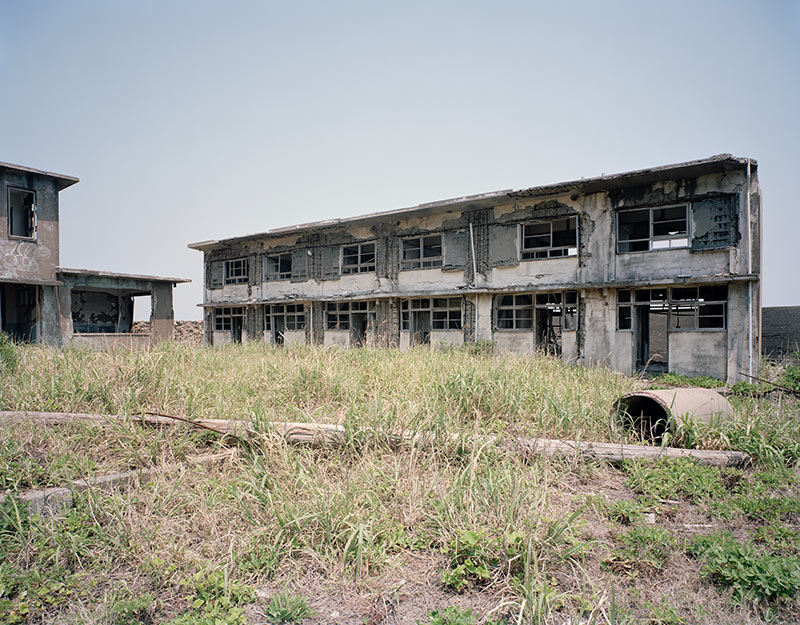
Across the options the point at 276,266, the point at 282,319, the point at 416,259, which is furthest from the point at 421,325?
the point at 276,266

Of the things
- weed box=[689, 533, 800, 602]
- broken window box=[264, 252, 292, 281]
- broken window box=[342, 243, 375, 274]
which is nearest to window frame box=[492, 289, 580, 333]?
broken window box=[342, 243, 375, 274]

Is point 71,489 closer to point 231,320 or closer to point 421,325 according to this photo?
point 421,325

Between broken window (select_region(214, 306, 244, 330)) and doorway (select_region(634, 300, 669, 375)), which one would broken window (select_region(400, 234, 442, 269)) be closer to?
doorway (select_region(634, 300, 669, 375))

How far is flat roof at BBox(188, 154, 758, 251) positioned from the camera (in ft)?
37.0

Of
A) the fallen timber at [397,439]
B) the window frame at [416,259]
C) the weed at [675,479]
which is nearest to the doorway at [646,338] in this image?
the window frame at [416,259]

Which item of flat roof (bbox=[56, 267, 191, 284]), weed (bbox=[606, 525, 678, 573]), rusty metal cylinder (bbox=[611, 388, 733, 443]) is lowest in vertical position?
weed (bbox=[606, 525, 678, 573])

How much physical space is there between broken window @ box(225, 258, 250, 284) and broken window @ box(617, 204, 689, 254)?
15.6 metres

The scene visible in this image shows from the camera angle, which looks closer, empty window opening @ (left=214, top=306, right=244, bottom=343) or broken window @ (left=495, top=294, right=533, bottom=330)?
broken window @ (left=495, top=294, right=533, bottom=330)

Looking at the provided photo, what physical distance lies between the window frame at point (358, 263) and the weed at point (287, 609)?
15.3m

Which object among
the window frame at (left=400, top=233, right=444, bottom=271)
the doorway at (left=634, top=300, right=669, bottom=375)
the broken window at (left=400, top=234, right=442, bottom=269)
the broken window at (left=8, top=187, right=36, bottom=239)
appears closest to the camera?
the doorway at (left=634, top=300, right=669, bottom=375)

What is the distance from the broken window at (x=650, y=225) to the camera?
12.5 meters

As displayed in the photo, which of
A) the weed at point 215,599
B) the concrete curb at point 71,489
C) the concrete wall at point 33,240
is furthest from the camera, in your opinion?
the concrete wall at point 33,240

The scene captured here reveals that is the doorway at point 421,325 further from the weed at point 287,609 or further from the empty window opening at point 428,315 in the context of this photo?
the weed at point 287,609

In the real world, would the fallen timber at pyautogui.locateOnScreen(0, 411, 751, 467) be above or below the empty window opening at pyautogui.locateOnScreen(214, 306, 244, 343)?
below
